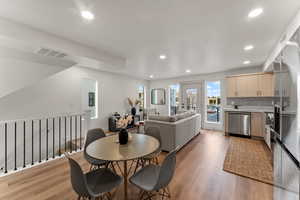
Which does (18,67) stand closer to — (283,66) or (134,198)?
(134,198)

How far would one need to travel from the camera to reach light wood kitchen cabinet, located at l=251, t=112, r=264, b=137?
170 inches

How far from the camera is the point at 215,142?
4.24 meters

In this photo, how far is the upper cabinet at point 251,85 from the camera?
4430mm

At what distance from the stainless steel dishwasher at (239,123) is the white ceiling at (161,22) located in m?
2.28

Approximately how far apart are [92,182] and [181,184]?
142 cm

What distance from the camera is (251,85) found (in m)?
4.69

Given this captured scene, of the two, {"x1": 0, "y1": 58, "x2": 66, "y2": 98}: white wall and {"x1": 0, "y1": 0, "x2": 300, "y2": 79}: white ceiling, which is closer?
{"x1": 0, "y1": 0, "x2": 300, "y2": 79}: white ceiling

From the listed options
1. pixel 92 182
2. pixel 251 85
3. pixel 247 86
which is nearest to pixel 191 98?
pixel 247 86

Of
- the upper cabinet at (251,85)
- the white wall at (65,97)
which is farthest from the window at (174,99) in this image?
the upper cabinet at (251,85)

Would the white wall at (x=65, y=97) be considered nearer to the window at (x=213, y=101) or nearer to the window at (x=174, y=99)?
the window at (x=174, y=99)

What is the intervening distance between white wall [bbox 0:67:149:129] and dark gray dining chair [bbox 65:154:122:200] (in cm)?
327

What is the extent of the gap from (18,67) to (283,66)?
508 centimetres

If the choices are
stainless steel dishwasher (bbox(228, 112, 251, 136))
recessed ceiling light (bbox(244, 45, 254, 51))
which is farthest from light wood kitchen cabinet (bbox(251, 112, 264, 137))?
recessed ceiling light (bbox(244, 45, 254, 51))

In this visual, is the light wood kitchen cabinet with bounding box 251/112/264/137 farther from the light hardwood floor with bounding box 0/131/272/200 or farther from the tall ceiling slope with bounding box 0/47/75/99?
the tall ceiling slope with bounding box 0/47/75/99
